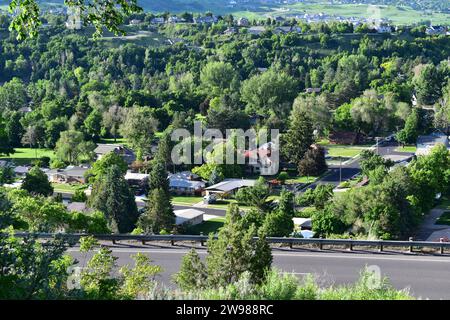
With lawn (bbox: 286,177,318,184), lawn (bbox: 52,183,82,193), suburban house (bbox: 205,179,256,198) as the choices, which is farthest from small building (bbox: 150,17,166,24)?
suburban house (bbox: 205,179,256,198)

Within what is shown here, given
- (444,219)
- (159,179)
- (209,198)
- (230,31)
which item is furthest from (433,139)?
(230,31)

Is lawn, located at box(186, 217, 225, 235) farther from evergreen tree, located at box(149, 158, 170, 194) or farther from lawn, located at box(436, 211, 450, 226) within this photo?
lawn, located at box(436, 211, 450, 226)

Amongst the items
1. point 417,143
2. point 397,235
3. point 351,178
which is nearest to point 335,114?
point 417,143

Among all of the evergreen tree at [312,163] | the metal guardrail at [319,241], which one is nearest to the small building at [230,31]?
the evergreen tree at [312,163]

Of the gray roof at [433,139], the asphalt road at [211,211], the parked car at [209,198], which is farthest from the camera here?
the gray roof at [433,139]

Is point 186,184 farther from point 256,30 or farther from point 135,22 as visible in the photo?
point 135,22

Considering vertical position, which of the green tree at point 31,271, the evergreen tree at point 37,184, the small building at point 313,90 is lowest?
the evergreen tree at point 37,184

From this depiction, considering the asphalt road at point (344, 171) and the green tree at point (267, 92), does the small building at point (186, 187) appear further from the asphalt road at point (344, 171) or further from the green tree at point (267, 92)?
the green tree at point (267, 92)
